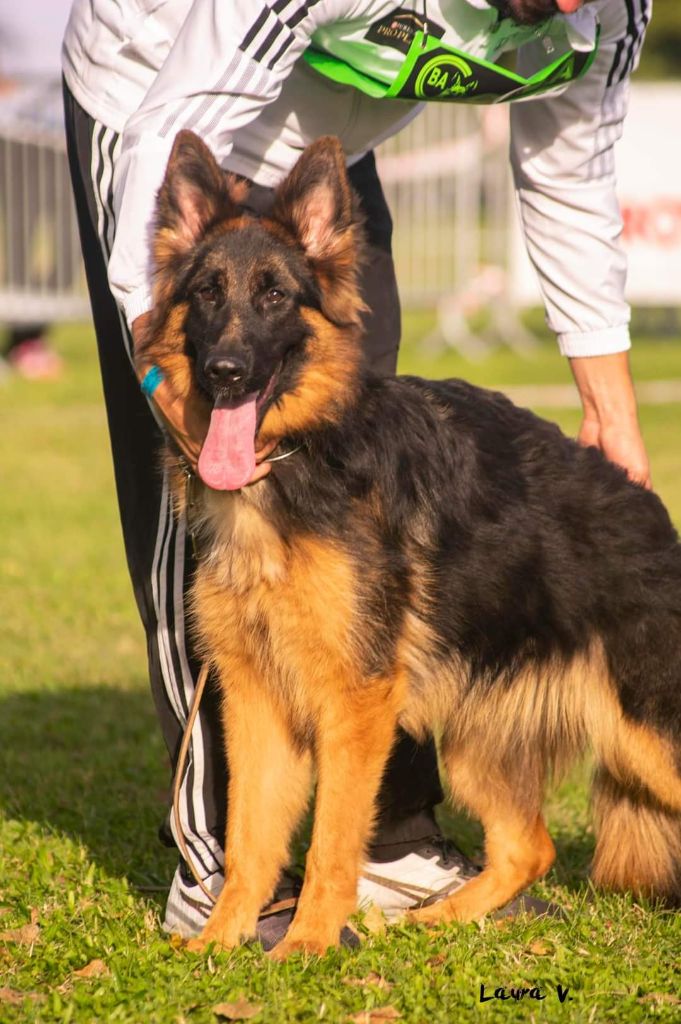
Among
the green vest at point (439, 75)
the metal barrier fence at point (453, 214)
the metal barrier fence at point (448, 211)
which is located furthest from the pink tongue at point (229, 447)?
the metal barrier fence at point (448, 211)

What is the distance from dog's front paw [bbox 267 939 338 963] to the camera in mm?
3639

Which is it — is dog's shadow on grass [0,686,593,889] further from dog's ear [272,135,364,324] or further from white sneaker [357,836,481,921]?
dog's ear [272,135,364,324]

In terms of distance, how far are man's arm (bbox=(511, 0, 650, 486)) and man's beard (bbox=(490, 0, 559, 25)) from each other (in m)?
0.56

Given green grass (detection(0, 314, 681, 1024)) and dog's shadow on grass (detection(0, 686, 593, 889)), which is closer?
green grass (detection(0, 314, 681, 1024))

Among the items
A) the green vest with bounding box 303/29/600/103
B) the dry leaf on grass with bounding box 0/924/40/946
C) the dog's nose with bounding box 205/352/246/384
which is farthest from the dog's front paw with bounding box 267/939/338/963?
the green vest with bounding box 303/29/600/103

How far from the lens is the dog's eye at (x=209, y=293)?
12.0 ft

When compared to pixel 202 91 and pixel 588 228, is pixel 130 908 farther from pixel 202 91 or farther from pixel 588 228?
pixel 588 228

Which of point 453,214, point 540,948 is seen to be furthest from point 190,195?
point 453,214

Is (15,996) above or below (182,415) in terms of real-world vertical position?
below

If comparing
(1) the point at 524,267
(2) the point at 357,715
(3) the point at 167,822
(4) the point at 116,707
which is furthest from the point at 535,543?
(1) the point at 524,267

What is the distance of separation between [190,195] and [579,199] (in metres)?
1.41

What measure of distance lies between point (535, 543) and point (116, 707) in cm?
A: 284

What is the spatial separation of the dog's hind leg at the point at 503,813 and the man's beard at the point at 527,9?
7.15 feet

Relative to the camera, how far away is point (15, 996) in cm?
344
